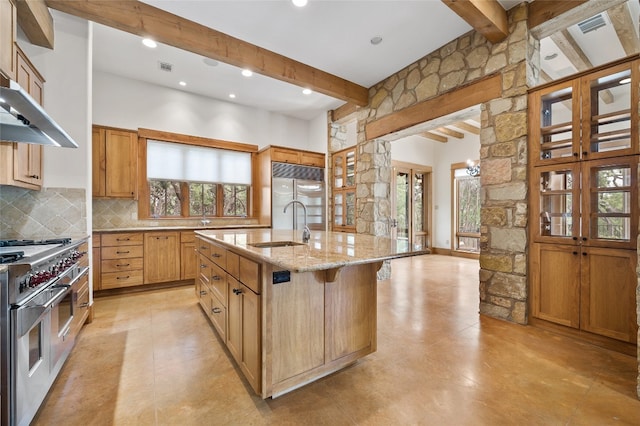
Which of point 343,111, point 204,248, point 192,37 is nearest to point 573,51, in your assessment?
point 343,111

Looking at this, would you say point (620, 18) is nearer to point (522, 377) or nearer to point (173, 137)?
point (522, 377)


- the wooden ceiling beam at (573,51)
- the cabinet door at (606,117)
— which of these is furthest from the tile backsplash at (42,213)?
the wooden ceiling beam at (573,51)

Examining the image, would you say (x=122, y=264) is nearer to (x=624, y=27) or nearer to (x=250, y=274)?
(x=250, y=274)

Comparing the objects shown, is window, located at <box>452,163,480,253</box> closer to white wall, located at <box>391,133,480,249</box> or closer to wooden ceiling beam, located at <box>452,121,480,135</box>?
white wall, located at <box>391,133,480,249</box>

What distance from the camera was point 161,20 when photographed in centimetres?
272

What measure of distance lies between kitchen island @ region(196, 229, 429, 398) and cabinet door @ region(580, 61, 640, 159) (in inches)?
81.4

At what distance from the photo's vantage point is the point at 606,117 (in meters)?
2.26

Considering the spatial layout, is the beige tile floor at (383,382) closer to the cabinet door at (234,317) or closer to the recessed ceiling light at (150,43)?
the cabinet door at (234,317)

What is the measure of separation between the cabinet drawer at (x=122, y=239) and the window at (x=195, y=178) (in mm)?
660

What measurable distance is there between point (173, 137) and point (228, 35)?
7.08 ft

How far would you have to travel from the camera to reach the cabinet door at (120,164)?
387cm

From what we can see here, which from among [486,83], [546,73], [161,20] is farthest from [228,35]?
[546,73]

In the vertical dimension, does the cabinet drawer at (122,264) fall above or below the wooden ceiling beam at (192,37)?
below

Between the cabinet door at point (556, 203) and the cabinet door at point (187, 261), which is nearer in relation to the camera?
the cabinet door at point (556, 203)
